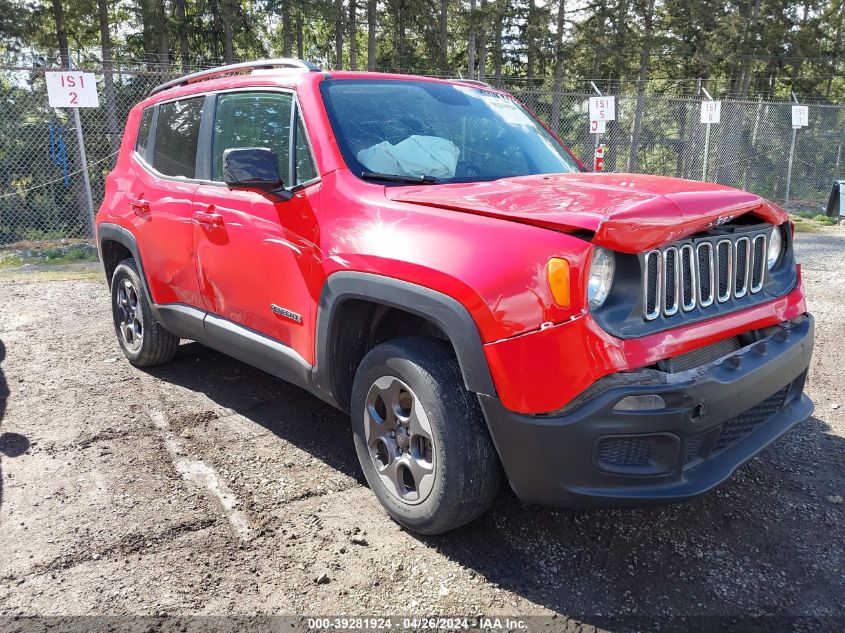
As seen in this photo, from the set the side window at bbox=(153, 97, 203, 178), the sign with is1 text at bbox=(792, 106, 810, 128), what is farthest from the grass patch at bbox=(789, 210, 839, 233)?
the side window at bbox=(153, 97, 203, 178)

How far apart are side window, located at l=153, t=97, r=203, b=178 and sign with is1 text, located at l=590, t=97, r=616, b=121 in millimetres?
9468

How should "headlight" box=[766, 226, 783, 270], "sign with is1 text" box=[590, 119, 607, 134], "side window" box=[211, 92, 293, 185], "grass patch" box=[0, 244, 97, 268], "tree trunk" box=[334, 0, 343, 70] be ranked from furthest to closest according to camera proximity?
"tree trunk" box=[334, 0, 343, 70] → "sign with is1 text" box=[590, 119, 607, 134] → "grass patch" box=[0, 244, 97, 268] → "side window" box=[211, 92, 293, 185] → "headlight" box=[766, 226, 783, 270]

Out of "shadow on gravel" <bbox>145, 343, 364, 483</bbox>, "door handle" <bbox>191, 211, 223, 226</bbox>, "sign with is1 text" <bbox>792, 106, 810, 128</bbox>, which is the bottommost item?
"shadow on gravel" <bbox>145, 343, 364, 483</bbox>

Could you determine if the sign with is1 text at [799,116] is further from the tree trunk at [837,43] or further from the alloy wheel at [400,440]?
the tree trunk at [837,43]

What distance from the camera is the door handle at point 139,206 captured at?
4.25 m

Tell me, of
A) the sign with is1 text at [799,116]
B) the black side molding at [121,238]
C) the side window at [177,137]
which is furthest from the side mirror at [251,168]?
the sign with is1 text at [799,116]

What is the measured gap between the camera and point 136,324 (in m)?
4.84

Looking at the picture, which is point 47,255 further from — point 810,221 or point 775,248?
point 810,221

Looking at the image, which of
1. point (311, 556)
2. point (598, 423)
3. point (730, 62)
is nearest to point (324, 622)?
point (311, 556)

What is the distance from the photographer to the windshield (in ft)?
10.1

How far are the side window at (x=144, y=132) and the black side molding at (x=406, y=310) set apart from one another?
7.99ft

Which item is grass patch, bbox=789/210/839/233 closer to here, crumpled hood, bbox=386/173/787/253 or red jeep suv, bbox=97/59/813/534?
red jeep suv, bbox=97/59/813/534

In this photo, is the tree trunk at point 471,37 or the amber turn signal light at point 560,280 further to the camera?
the tree trunk at point 471,37

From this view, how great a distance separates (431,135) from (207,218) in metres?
1.32
